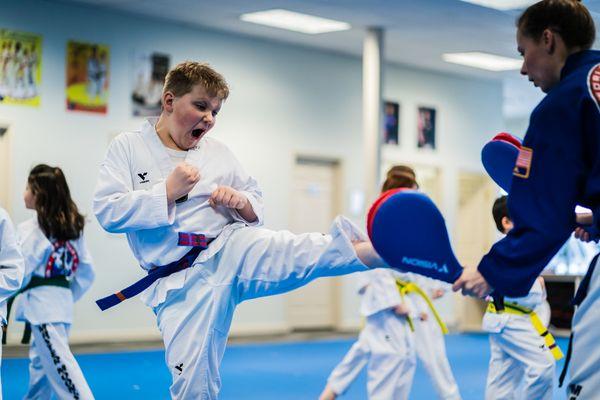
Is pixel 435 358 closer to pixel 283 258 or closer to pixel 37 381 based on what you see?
pixel 37 381

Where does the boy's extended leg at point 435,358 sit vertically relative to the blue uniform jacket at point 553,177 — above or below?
below

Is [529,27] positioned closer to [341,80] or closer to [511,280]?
[511,280]

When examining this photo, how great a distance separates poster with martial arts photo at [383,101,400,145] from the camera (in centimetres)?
1430

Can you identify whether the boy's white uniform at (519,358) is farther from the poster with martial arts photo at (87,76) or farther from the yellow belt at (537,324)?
the poster with martial arts photo at (87,76)

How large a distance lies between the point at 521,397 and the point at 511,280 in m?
3.01

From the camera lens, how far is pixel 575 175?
2.65 metres

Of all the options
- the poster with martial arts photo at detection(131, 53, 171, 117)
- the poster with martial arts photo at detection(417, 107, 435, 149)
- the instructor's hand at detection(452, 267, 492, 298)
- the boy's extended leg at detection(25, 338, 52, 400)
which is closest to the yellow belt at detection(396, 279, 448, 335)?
the boy's extended leg at detection(25, 338, 52, 400)

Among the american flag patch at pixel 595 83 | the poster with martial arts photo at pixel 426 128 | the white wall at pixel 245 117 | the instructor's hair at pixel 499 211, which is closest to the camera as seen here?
the american flag patch at pixel 595 83

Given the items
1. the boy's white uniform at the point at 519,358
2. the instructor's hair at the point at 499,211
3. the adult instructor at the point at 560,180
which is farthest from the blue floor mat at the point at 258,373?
the adult instructor at the point at 560,180

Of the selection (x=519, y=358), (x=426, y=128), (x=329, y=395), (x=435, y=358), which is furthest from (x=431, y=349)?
(x=426, y=128)

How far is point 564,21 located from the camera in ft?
9.15

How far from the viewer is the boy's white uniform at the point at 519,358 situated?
17.8 feet

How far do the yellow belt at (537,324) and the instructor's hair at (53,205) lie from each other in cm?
274

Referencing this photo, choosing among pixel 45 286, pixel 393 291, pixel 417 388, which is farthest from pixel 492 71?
pixel 45 286
